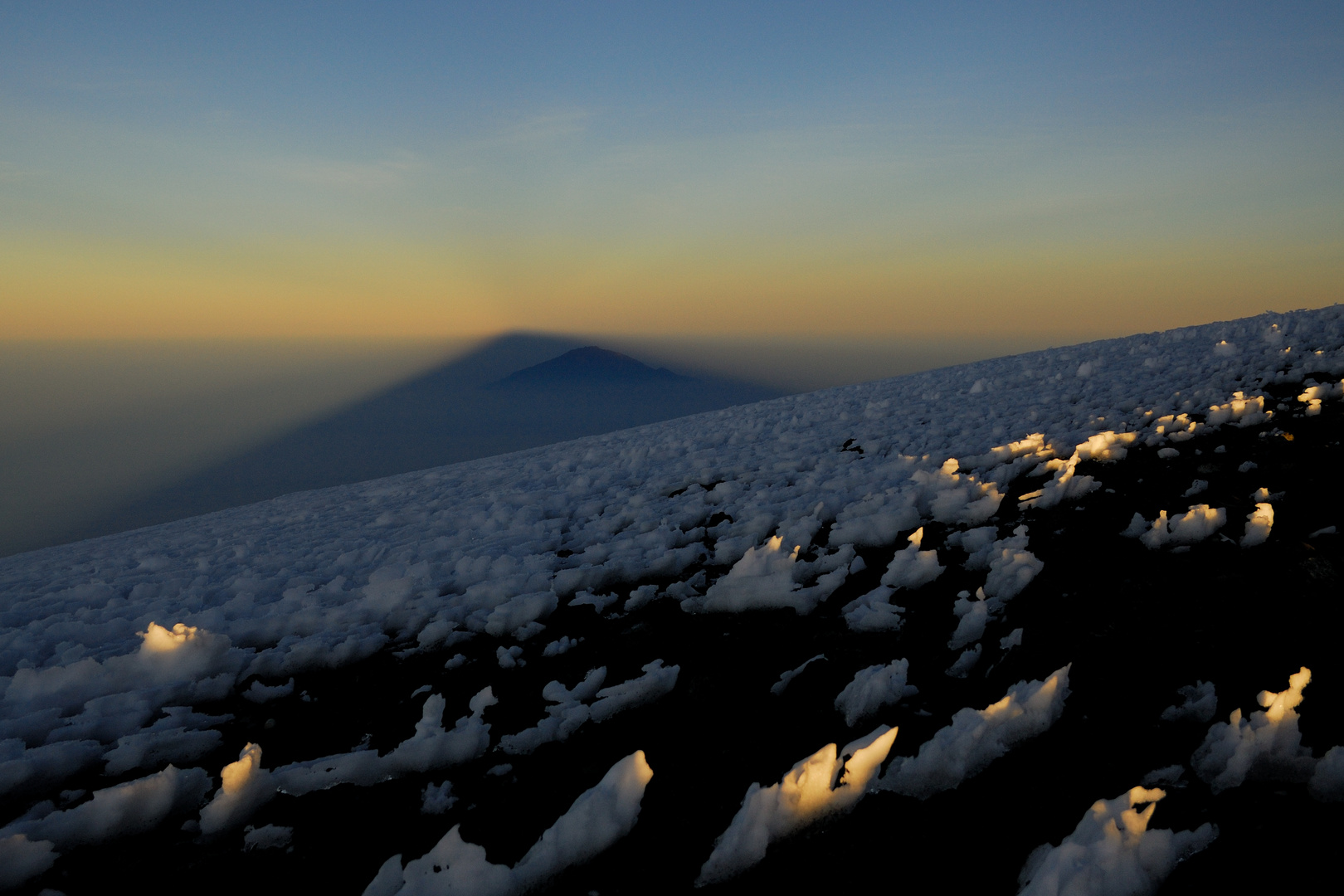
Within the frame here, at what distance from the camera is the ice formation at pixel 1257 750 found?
6.68 ft

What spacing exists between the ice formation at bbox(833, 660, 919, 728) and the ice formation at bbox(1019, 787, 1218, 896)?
30.1 inches

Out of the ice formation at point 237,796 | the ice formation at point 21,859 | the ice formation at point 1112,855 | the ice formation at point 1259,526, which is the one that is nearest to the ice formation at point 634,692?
the ice formation at point 237,796

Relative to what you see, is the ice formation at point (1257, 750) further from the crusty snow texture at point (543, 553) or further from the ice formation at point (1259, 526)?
the ice formation at point (1259, 526)

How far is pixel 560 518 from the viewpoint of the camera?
5945mm

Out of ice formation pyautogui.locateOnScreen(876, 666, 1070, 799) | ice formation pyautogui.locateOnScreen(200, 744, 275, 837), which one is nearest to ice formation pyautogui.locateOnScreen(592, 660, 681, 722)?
ice formation pyautogui.locateOnScreen(876, 666, 1070, 799)

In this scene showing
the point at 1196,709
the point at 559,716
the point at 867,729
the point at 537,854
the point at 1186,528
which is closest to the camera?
the point at 537,854

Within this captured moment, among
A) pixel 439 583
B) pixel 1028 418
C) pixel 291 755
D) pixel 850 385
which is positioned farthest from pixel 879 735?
pixel 850 385

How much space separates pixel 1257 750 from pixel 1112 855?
2.44 feet

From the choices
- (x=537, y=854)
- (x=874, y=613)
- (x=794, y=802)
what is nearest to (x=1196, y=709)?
(x=874, y=613)

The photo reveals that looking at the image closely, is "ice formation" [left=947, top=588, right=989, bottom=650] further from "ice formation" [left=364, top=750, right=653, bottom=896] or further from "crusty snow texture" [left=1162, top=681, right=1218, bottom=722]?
"ice formation" [left=364, top=750, right=653, bottom=896]

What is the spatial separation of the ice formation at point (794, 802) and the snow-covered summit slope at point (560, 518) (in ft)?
7.42

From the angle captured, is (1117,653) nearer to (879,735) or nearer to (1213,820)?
(1213,820)

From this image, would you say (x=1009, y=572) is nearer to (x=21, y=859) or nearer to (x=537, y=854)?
(x=537, y=854)

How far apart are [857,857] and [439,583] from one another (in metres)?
3.26
